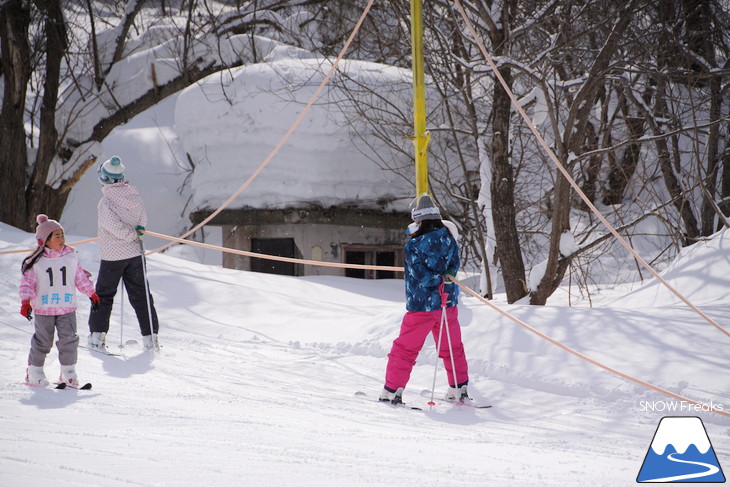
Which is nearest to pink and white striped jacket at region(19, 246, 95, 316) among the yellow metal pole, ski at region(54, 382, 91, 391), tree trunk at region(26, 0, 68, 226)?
ski at region(54, 382, 91, 391)

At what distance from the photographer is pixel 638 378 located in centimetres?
497

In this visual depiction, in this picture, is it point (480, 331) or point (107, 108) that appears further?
point (107, 108)

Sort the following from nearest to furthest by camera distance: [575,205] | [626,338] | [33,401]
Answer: [33,401] < [626,338] < [575,205]

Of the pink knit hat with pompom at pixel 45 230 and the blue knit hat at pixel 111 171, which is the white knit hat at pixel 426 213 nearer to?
the pink knit hat with pompom at pixel 45 230

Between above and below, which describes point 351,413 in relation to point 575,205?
below

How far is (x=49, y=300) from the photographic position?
15.3 feet

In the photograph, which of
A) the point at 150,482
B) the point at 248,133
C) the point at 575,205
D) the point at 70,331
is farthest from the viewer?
the point at 575,205

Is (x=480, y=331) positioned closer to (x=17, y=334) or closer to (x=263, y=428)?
(x=263, y=428)

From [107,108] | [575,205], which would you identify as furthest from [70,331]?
[575,205]

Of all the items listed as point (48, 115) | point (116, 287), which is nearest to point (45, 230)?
point (116, 287)

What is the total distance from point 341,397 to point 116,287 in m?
2.39

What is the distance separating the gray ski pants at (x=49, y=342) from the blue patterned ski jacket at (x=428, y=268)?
226 centimetres

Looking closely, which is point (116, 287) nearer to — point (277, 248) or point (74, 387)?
point (74, 387)

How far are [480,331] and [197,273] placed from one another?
4380 millimetres
